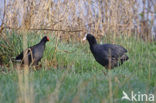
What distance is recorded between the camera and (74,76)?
4711 millimetres

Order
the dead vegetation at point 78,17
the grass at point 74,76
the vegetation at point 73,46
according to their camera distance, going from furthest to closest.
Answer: the dead vegetation at point 78,17, the vegetation at point 73,46, the grass at point 74,76


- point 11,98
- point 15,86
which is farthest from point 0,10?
point 11,98

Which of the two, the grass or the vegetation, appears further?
the vegetation

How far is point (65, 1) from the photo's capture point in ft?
26.7

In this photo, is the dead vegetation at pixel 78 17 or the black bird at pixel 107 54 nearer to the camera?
the black bird at pixel 107 54

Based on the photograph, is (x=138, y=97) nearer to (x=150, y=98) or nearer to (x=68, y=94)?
(x=150, y=98)

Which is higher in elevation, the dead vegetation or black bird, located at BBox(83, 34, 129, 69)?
the dead vegetation

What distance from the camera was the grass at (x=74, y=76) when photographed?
126 inches

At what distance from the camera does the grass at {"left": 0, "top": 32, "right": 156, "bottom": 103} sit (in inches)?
126

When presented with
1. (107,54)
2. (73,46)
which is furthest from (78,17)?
(107,54)

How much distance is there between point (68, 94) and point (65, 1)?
5.25m

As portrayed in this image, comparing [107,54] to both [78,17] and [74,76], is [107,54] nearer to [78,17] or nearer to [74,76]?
[74,76]

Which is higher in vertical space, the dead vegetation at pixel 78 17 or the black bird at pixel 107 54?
the dead vegetation at pixel 78 17

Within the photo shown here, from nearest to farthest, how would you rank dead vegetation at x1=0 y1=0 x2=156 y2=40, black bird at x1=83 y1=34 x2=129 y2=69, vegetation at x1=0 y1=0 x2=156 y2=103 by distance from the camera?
vegetation at x1=0 y1=0 x2=156 y2=103 → black bird at x1=83 y1=34 x2=129 y2=69 → dead vegetation at x1=0 y1=0 x2=156 y2=40
